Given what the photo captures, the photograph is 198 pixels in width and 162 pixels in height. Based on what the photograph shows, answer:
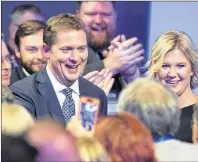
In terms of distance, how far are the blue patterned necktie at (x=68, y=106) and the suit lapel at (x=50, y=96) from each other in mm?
14

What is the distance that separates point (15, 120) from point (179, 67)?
580 mm

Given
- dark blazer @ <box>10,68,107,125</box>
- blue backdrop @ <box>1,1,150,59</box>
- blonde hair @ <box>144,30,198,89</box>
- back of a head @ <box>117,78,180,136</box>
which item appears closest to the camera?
back of a head @ <box>117,78,180,136</box>

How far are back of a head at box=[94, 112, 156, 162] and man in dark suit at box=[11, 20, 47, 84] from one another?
0.48 m

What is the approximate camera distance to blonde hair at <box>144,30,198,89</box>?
1826 millimetres

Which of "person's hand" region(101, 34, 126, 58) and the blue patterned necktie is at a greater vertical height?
"person's hand" region(101, 34, 126, 58)

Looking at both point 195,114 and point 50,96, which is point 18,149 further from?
point 195,114

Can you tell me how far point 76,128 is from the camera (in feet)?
5.24

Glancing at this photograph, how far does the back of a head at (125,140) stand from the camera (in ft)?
4.90

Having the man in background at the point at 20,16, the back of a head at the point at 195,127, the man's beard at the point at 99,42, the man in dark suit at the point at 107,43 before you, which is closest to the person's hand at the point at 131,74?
the man in dark suit at the point at 107,43

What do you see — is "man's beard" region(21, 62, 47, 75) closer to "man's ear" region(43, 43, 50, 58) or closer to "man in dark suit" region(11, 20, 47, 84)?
"man in dark suit" region(11, 20, 47, 84)

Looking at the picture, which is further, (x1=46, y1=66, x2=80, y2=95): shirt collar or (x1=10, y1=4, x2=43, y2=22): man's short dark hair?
(x1=10, y1=4, x2=43, y2=22): man's short dark hair

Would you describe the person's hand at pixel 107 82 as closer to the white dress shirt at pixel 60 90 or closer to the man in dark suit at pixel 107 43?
the man in dark suit at pixel 107 43

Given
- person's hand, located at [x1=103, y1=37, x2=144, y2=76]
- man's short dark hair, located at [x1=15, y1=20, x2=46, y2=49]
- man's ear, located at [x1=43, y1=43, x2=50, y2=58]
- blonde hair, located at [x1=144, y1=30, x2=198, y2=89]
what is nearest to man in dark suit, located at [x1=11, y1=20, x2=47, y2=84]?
man's short dark hair, located at [x1=15, y1=20, x2=46, y2=49]

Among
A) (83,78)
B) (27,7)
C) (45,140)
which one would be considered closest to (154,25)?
(83,78)
